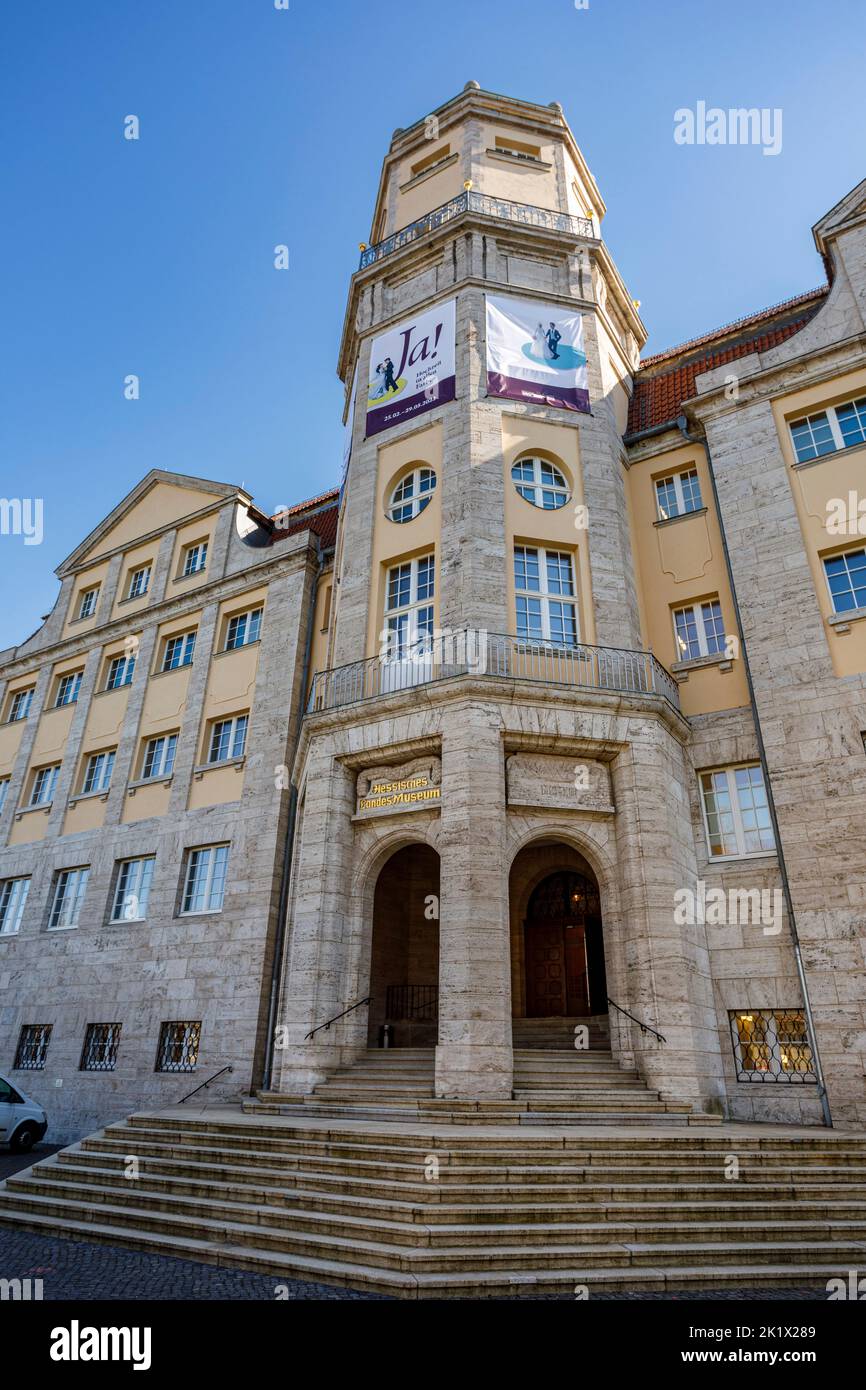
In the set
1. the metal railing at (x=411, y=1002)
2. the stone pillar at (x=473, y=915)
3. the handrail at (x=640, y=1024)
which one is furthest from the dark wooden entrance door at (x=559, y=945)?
the stone pillar at (x=473, y=915)

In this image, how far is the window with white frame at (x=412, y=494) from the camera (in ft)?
56.3

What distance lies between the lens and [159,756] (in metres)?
21.5

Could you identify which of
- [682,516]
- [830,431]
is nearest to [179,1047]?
[682,516]

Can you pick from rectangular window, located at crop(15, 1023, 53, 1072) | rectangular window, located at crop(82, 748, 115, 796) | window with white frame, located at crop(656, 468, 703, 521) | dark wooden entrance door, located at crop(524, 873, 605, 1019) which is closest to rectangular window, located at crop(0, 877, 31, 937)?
rectangular window, located at crop(15, 1023, 53, 1072)

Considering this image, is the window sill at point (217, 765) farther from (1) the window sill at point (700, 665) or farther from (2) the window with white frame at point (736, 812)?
(2) the window with white frame at point (736, 812)

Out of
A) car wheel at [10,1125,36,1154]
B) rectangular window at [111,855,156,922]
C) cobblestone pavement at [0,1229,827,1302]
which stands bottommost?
cobblestone pavement at [0,1229,827,1302]

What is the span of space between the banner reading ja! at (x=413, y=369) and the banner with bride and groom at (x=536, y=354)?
1013 millimetres

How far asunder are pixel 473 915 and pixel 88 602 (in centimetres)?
2022

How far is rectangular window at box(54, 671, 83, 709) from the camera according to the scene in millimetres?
25109

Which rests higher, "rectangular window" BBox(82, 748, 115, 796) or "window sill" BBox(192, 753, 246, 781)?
"rectangular window" BBox(82, 748, 115, 796)

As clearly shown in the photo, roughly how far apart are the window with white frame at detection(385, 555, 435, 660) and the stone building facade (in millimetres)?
79

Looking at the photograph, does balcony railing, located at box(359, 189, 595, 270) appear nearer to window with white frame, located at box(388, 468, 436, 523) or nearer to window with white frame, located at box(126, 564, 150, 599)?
window with white frame, located at box(388, 468, 436, 523)

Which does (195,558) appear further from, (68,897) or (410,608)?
(410,608)

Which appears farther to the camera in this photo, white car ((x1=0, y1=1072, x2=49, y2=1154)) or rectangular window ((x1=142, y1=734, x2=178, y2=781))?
rectangular window ((x1=142, y1=734, x2=178, y2=781))
